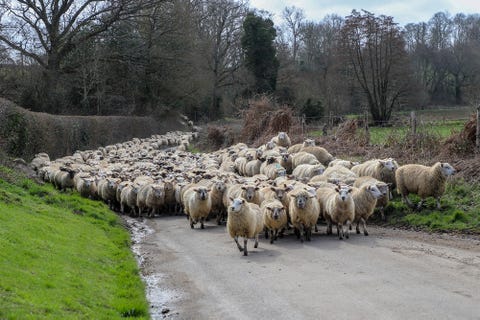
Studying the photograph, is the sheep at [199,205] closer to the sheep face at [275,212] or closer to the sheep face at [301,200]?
the sheep face at [275,212]

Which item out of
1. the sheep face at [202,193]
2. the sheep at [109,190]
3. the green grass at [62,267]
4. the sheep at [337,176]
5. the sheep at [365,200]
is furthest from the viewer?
the sheep at [109,190]

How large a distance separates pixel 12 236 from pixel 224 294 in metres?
4.23

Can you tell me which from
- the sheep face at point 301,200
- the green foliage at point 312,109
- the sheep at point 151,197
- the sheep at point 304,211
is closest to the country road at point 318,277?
the sheep at point 304,211

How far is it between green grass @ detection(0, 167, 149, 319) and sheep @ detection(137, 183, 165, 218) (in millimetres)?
4052

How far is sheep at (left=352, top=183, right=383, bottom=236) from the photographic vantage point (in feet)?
52.7

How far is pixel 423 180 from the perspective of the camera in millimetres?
17188

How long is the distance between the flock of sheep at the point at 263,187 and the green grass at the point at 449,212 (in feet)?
1.43

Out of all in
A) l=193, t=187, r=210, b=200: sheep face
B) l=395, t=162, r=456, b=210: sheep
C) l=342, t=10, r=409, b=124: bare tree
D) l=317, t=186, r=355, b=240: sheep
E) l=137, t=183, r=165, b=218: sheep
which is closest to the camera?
l=317, t=186, r=355, b=240: sheep

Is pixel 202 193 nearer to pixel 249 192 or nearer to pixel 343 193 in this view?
pixel 249 192

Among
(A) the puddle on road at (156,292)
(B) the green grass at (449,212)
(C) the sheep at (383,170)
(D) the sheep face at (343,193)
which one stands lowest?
(A) the puddle on road at (156,292)

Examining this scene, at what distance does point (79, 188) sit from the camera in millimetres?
24359

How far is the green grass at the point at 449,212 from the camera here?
15.8 meters

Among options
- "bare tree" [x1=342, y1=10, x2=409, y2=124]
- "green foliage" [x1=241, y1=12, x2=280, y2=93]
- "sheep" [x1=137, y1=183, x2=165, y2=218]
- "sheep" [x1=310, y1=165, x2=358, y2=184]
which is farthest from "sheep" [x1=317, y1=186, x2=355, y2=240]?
"green foliage" [x1=241, y1=12, x2=280, y2=93]

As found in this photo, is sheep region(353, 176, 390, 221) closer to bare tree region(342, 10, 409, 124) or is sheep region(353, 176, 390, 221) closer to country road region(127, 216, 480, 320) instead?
country road region(127, 216, 480, 320)
